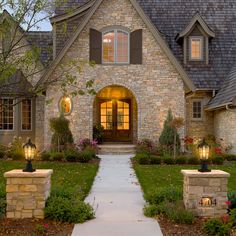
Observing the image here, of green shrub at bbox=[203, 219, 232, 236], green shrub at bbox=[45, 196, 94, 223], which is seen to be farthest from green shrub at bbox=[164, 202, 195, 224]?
green shrub at bbox=[45, 196, 94, 223]

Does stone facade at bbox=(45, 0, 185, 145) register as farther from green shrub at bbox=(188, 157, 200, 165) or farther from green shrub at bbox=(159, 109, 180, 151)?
green shrub at bbox=(188, 157, 200, 165)

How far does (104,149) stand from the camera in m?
21.0

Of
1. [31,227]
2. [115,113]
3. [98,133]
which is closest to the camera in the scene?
[31,227]

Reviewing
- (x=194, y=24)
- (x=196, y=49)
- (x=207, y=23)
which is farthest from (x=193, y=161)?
(x=207, y=23)

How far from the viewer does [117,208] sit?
9023mm

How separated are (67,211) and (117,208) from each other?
1412 millimetres

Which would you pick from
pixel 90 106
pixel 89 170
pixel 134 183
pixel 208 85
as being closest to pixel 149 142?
pixel 90 106

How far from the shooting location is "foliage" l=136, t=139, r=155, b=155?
64.7 ft

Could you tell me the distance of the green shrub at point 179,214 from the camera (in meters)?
7.81

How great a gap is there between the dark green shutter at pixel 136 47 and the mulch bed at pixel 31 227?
14417 mm

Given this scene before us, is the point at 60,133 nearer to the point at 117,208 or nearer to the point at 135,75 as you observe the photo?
the point at 135,75

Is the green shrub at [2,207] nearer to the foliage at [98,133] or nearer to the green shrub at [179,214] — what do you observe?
the green shrub at [179,214]

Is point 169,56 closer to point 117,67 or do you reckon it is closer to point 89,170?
point 117,67

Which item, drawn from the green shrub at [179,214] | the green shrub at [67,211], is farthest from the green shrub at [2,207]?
the green shrub at [179,214]
